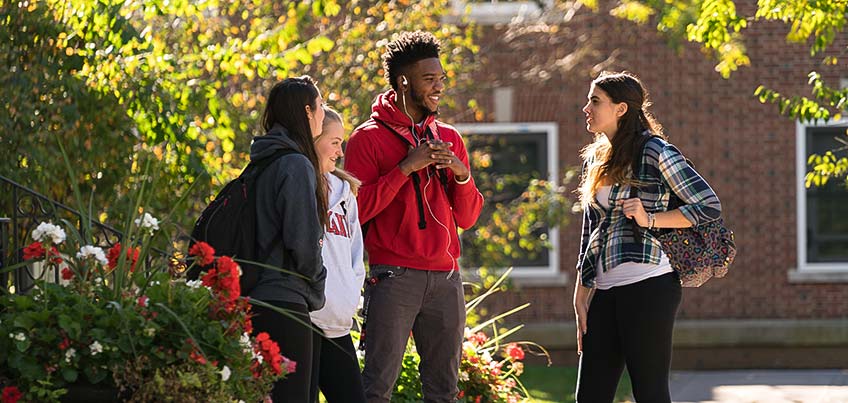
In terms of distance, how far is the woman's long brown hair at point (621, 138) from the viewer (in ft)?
18.2

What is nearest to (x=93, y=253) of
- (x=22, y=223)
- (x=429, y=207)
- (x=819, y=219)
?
(x=429, y=207)

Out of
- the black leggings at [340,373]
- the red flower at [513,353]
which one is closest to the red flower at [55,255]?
the black leggings at [340,373]

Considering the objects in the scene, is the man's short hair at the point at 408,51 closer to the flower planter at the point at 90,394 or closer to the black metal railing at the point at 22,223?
the black metal railing at the point at 22,223

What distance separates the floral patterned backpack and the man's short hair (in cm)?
99

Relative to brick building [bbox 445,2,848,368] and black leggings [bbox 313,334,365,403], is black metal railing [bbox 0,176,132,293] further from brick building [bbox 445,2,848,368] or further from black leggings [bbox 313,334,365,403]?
brick building [bbox 445,2,848,368]

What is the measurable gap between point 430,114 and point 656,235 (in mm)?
1073

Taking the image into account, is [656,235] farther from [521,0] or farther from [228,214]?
[521,0]

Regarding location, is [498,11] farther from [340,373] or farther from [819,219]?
[340,373]

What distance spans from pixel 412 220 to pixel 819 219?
10.6 metres

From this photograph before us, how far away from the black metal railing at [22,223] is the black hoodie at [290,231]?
61.8 inches

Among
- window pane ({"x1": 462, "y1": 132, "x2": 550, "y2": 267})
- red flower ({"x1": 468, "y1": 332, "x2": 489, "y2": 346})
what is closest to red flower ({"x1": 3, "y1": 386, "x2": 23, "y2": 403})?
red flower ({"x1": 468, "y1": 332, "x2": 489, "y2": 346})

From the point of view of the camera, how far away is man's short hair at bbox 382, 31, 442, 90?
216 inches

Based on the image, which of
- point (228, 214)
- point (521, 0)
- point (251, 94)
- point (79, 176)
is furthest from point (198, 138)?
point (521, 0)

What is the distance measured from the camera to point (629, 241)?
5.48 meters
